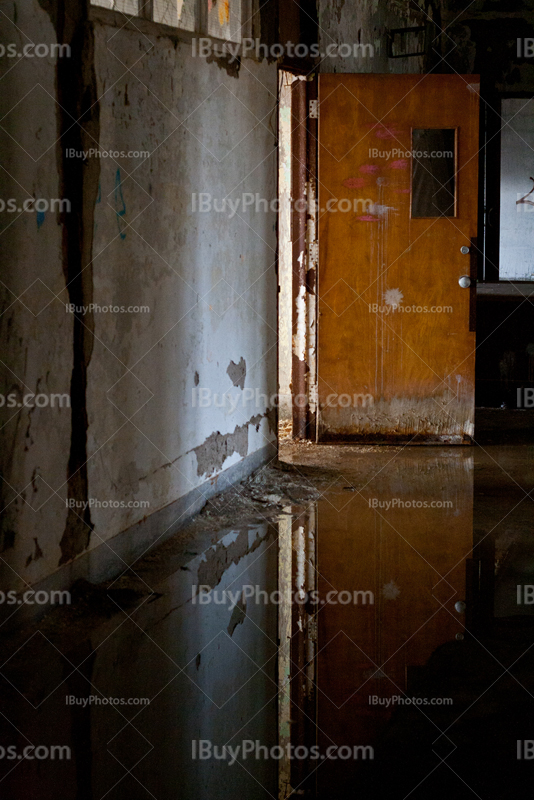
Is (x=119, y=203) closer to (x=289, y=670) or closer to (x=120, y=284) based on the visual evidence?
(x=120, y=284)

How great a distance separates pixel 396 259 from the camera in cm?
466

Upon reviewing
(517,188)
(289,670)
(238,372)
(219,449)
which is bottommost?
(289,670)

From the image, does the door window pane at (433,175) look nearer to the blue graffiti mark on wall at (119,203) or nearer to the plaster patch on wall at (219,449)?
the plaster patch on wall at (219,449)

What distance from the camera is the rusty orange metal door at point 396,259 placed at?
14.9 ft

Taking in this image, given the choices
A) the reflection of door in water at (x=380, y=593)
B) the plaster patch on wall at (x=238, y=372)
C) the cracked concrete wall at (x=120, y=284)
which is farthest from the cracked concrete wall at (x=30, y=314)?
the plaster patch on wall at (x=238, y=372)


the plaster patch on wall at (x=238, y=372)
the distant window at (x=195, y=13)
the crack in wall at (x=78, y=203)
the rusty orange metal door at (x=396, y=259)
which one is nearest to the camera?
the crack in wall at (x=78, y=203)

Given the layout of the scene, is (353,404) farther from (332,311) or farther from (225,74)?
(225,74)

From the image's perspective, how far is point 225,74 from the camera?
3.39 m

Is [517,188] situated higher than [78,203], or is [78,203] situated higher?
[517,188]

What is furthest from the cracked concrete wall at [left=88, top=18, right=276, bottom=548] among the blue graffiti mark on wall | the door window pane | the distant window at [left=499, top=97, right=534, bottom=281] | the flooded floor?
the distant window at [left=499, top=97, right=534, bottom=281]

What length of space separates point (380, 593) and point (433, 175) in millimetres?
3206

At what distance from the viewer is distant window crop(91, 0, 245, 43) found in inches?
102

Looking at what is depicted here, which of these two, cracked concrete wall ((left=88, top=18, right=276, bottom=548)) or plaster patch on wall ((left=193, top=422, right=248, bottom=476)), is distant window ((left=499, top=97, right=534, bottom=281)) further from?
plaster patch on wall ((left=193, top=422, right=248, bottom=476))

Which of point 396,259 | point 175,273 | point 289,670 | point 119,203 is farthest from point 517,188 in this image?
point 289,670
